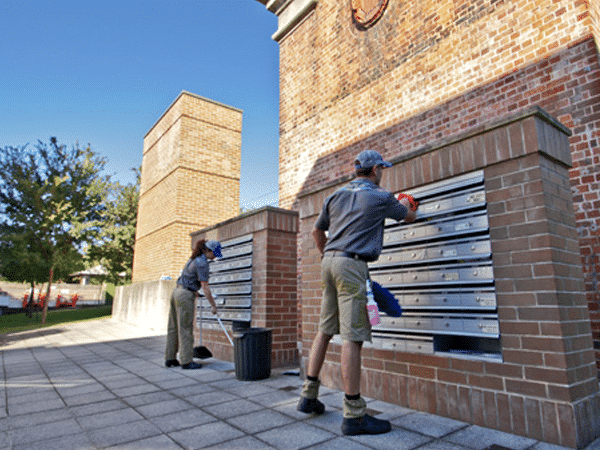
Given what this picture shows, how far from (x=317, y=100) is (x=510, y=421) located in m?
6.88

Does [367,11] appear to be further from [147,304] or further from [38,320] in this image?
[38,320]

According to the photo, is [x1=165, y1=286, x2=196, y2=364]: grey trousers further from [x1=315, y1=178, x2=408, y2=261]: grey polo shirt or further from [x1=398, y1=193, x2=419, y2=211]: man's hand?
[x1=398, y1=193, x2=419, y2=211]: man's hand

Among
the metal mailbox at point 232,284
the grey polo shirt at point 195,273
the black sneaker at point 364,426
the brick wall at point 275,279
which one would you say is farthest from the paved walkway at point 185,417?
the grey polo shirt at point 195,273

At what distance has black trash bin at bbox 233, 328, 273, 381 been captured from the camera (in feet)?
15.0

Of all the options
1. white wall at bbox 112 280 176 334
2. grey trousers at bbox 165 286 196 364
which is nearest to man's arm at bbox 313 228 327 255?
grey trousers at bbox 165 286 196 364

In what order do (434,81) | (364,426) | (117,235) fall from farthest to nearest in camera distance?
(117,235), (434,81), (364,426)

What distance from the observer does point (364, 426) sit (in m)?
2.62

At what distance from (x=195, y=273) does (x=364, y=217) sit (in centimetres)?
364

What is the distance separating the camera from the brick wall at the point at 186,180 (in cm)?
1334

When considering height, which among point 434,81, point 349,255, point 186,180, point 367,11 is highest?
point 367,11

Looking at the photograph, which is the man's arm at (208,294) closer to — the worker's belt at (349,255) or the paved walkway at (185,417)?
the paved walkway at (185,417)

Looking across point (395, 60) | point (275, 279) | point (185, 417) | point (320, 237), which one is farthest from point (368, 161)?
point (395, 60)

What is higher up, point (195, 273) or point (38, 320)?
point (195, 273)

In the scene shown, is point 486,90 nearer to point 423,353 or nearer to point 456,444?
point 423,353
